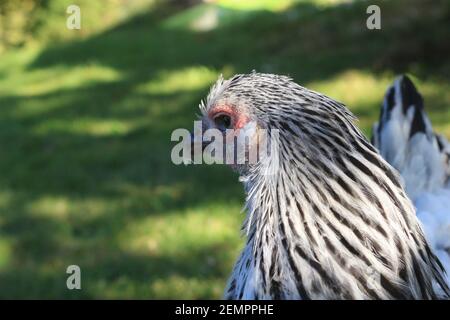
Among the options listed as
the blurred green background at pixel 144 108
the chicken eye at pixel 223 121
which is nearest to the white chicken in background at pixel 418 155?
the chicken eye at pixel 223 121

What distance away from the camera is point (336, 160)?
1.81 m

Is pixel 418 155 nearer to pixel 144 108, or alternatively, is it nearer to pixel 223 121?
pixel 223 121

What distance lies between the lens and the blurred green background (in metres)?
4.21

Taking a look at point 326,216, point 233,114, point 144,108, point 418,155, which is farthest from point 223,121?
point 144,108

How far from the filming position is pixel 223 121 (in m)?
2.08

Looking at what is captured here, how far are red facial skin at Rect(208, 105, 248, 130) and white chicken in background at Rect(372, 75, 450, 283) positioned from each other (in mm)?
1091

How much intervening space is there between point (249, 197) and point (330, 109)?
1.26ft

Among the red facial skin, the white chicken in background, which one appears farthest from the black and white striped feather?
the white chicken in background

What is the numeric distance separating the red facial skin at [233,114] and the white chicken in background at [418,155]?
109 centimetres

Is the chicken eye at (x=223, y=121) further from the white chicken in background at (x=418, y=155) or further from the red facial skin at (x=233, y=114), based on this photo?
the white chicken in background at (x=418, y=155)

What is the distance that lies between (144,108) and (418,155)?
4.45 m

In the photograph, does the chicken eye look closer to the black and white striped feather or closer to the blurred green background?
the black and white striped feather
